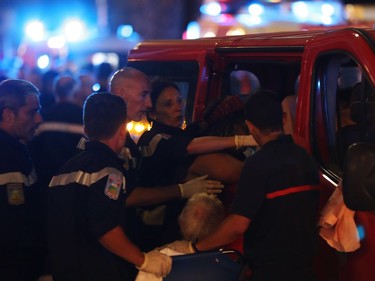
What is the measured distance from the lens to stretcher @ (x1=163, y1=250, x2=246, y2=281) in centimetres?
338

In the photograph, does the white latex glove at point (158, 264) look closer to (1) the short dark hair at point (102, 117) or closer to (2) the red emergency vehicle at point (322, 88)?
(1) the short dark hair at point (102, 117)

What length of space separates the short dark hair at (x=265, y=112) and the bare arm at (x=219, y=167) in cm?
66

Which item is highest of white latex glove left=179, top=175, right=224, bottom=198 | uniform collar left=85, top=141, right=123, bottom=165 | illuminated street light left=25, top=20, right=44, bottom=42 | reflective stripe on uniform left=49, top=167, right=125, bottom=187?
uniform collar left=85, top=141, right=123, bottom=165

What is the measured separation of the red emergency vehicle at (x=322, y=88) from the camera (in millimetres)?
3303

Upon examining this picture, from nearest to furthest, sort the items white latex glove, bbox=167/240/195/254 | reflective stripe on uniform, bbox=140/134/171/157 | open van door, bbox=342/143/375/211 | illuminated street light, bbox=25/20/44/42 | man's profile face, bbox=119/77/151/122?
1. open van door, bbox=342/143/375/211
2. white latex glove, bbox=167/240/195/254
3. reflective stripe on uniform, bbox=140/134/171/157
4. man's profile face, bbox=119/77/151/122
5. illuminated street light, bbox=25/20/44/42

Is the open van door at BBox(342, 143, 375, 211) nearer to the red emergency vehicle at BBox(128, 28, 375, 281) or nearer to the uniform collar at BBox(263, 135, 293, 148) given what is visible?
the red emergency vehicle at BBox(128, 28, 375, 281)

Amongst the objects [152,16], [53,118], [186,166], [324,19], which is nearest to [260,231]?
[186,166]

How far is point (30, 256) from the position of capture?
13.4 ft

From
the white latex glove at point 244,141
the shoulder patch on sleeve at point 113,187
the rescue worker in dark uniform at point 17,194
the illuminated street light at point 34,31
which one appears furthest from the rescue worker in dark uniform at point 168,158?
the illuminated street light at point 34,31

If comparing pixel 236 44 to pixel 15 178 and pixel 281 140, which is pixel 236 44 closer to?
pixel 281 140

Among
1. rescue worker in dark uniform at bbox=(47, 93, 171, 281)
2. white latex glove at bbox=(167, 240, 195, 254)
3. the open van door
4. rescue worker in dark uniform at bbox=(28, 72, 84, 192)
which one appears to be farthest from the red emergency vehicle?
rescue worker in dark uniform at bbox=(28, 72, 84, 192)

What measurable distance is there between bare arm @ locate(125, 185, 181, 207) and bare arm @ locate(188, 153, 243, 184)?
0.21m

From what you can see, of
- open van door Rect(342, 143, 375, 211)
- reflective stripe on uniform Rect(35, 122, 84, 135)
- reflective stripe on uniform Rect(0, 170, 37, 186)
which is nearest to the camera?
open van door Rect(342, 143, 375, 211)

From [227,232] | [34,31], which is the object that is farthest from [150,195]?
[34,31]
